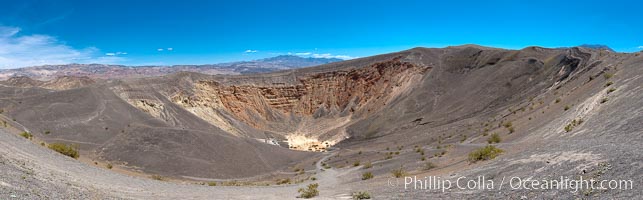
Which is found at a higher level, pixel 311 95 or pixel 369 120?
pixel 311 95

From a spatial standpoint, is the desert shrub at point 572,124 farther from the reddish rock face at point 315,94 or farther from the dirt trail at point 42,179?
the reddish rock face at point 315,94

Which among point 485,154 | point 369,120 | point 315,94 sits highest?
point 315,94

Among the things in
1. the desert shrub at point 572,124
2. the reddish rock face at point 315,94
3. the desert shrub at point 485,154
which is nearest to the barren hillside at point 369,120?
the desert shrub at point 572,124

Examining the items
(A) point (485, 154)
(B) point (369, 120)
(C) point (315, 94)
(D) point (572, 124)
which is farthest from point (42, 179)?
(C) point (315, 94)

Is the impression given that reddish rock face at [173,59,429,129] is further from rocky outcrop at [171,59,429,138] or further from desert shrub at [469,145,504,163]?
desert shrub at [469,145,504,163]

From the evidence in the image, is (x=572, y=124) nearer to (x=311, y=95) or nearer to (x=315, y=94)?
(x=315, y=94)

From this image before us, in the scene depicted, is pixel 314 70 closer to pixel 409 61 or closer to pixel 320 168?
pixel 409 61

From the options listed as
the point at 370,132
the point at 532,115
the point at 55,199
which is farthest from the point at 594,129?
the point at 370,132

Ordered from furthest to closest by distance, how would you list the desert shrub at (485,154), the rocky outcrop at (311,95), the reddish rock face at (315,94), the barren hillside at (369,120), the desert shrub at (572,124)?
the reddish rock face at (315,94)
the rocky outcrop at (311,95)
the desert shrub at (572,124)
the desert shrub at (485,154)
the barren hillside at (369,120)

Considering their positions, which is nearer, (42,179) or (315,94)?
(42,179)

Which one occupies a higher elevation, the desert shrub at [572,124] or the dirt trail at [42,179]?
the desert shrub at [572,124]
